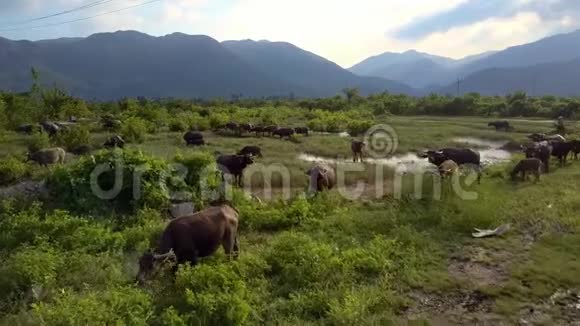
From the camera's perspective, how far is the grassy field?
7.38 metres

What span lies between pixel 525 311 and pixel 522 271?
4.96 feet

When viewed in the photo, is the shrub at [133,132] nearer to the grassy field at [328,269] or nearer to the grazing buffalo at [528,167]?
the grassy field at [328,269]

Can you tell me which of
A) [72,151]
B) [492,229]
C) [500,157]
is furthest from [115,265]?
[500,157]

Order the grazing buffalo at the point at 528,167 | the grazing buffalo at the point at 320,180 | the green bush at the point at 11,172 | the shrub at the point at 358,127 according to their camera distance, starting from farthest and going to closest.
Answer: the shrub at the point at 358,127 → the grazing buffalo at the point at 528,167 → the green bush at the point at 11,172 → the grazing buffalo at the point at 320,180

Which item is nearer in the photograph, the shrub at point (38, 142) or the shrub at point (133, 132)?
the shrub at point (38, 142)

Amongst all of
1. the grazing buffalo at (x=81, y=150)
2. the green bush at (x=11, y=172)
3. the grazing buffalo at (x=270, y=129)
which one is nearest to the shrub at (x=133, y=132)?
the grazing buffalo at (x=81, y=150)

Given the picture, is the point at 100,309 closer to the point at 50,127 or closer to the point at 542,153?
the point at 542,153

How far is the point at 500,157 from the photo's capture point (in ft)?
80.1

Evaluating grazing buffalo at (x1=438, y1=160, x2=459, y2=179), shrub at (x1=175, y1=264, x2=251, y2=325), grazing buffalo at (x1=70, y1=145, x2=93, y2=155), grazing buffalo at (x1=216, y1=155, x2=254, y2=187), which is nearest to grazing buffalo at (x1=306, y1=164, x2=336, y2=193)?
grazing buffalo at (x1=216, y1=155, x2=254, y2=187)

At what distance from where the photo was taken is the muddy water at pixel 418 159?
830 inches

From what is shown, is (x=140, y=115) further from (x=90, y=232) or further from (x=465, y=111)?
(x=465, y=111)

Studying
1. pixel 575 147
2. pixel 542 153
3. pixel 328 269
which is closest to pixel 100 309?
pixel 328 269

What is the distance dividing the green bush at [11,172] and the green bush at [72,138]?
5632 mm

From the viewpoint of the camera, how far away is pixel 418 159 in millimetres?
23484
